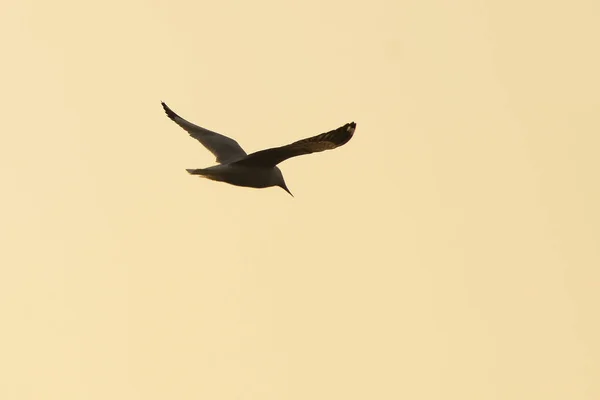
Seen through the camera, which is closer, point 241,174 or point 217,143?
point 241,174

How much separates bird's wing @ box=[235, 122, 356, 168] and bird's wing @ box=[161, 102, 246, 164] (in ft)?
5.62

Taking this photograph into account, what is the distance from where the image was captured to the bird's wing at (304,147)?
22.0 meters

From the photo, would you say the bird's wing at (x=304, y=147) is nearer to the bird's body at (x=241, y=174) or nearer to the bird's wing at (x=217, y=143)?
the bird's body at (x=241, y=174)

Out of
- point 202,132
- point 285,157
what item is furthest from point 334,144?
point 202,132

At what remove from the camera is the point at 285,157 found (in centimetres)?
2378

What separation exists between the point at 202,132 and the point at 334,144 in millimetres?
6862

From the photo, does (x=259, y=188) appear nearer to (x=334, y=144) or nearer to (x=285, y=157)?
(x=285, y=157)

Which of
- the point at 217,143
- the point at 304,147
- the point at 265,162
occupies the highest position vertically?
the point at 217,143

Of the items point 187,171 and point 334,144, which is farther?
point 187,171

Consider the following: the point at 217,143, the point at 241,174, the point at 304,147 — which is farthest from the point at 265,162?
the point at 217,143

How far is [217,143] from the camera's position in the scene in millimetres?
27562

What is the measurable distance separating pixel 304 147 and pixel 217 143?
5.29 m

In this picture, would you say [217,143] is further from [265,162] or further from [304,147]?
[304,147]

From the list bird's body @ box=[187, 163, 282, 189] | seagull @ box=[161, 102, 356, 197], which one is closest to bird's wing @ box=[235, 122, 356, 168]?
seagull @ box=[161, 102, 356, 197]
